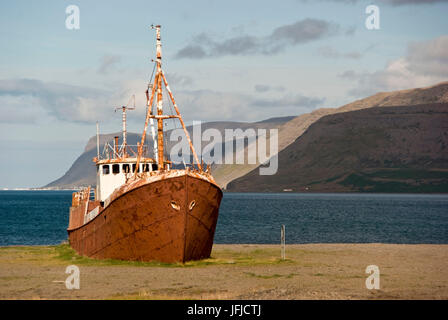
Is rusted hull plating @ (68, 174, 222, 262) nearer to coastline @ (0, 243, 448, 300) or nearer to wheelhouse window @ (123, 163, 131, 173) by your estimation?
coastline @ (0, 243, 448, 300)

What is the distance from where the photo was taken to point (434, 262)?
117 feet

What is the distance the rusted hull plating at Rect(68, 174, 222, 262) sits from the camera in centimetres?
3016

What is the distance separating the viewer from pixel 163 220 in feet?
99.7

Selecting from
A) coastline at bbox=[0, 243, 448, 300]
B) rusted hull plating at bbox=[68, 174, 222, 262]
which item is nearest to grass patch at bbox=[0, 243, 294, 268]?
coastline at bbox=[0, 243, 448, 300]

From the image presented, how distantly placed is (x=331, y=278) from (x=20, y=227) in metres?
60.8

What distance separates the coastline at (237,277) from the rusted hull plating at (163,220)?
2.35 ft

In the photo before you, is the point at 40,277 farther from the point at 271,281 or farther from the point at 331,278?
the point at 331,278

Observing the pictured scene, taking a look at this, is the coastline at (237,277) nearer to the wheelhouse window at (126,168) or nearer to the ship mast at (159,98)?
the wheelhouse window at (126,168)

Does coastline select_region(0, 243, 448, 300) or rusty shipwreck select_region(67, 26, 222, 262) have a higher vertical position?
rusty shipwreck select_region(67, 26, 222, 262)

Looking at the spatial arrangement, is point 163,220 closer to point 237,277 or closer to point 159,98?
point 237,277

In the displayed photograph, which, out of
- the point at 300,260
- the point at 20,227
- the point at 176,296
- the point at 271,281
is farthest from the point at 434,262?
the point at 20,227

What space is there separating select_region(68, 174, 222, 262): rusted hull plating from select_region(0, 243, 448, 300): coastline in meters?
0.72

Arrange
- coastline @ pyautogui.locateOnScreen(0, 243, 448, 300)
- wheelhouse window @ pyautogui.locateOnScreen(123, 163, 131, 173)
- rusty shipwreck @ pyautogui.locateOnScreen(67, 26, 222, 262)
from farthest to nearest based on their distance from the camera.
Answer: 1. wheelhouse window @ pyautogui.locateOnScreen(123, 163, 131, 173)
2. rusty shipwreck @ pyautogui.locateOnScreen(67, 26, 222, 262)
3. coastline @ pyautogui.locateOnScreen(0, 243, 448, 300)

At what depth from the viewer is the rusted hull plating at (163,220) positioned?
3016 centimetres
